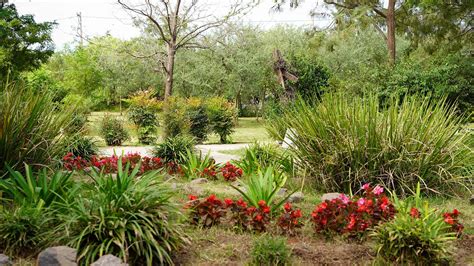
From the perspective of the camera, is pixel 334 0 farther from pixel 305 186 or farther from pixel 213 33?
pixel 305 186

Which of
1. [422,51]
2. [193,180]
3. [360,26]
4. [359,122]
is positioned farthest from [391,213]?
[422,51]

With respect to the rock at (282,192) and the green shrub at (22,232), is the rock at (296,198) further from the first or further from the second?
the green shrub at (22,232)

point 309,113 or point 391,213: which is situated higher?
point 309,113

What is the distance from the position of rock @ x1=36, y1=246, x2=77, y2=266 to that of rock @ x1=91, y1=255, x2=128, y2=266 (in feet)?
0.54

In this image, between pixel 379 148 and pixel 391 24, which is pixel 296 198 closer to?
pixel 379 148

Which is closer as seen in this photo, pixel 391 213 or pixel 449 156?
pixel 391 213

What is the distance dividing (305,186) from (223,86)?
79.0 feet

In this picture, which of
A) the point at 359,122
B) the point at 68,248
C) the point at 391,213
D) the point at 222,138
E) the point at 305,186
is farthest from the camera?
the point at 222,138

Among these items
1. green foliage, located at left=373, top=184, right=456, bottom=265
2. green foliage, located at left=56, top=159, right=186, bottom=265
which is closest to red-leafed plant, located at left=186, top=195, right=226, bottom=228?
green foliage, located at left=56, top=159, right=186, bottom=265

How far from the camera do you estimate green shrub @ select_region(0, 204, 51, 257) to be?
3334mm

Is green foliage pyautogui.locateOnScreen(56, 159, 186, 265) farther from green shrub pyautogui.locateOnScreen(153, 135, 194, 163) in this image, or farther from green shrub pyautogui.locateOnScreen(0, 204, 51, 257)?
green shrub pyautogui.locateOnScreen(153, 135, 194, 163)

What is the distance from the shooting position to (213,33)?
2734cm

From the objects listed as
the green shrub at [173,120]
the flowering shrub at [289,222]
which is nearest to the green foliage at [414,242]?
the flowering shrub at [289,222]

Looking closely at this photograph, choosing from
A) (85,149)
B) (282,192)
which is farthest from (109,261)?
(85,149)
